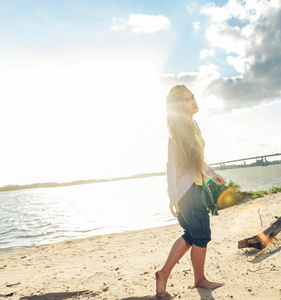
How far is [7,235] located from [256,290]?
12.4m

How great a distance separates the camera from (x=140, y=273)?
435 cm

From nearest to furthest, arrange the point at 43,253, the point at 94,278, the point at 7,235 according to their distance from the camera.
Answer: the point at 94,278
the point at 43,253
the point at 7,235

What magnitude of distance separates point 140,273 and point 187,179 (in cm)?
235

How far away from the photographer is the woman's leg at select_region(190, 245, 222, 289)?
113 inches

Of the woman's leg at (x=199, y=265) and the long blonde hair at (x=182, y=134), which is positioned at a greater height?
the long blonde hair at (x=182, y=134)

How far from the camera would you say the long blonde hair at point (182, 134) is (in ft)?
9.34

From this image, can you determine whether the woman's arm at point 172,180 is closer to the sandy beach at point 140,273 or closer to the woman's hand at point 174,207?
the woman's hand at point 174,207

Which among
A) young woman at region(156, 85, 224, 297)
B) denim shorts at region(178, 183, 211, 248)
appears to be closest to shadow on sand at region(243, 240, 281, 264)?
young woman at region(156, 85, 224, 297)

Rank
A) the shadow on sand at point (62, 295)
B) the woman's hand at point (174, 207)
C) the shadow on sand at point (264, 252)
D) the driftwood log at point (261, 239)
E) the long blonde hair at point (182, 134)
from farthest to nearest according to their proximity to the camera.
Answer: the driftwood log at point (261, 239) → the shadow on sand at point (264, 252) → the shadow on sand at point (62, 295) → the long blonde hair at point (182, 134) → the woman's hand at point (174, 207)

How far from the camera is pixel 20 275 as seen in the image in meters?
5.54

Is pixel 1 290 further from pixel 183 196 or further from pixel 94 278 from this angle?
pixel 183 196

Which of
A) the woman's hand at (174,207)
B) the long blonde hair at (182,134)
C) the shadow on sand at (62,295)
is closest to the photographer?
the woman's hand at (174,207)

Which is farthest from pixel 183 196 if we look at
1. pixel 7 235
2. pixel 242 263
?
pixel 7 235

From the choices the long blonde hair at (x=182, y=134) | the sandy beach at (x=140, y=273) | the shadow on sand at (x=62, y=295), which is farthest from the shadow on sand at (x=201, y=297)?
the long blonde hair at (x=182, y=134)
